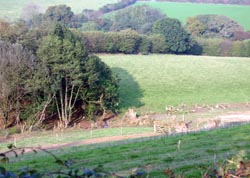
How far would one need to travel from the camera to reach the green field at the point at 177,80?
4484 centimetres

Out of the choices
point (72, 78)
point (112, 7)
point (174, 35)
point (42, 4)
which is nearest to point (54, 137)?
point (72, 78)

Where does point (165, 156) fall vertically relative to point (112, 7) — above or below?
below

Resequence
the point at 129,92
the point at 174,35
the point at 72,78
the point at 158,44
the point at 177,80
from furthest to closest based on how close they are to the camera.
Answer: the point at 174,35 < the point at 158,44 < the point at 177,80 < the point at 129,92 < the point at 72,78

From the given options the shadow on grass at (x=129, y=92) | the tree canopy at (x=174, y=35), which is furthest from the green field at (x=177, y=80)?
the tree canopy at (x=174, y=35)

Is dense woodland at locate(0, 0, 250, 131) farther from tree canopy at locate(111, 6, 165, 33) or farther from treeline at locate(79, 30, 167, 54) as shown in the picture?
tree canopy at locate(111, 6, 165, 33)

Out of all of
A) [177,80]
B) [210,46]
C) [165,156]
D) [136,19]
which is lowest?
[177,80]

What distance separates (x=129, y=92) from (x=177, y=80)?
9064mm

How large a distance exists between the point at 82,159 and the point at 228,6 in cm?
11387

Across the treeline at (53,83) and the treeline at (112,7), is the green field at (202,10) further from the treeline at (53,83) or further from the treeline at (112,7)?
the treeline at (53,83)

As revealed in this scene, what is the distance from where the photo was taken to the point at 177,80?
54.1 m

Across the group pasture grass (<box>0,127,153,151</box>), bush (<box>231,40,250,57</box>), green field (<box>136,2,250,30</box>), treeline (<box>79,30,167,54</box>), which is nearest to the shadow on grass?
pasture grass (<box>0,127,153,151</box>)

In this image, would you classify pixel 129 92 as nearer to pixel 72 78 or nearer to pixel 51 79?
pixel 72 78

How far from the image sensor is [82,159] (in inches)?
495

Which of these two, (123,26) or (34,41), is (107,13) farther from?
(34,41)
